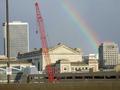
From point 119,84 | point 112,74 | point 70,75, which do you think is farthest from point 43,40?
point 119,84

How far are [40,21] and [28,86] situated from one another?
86082 millimetres

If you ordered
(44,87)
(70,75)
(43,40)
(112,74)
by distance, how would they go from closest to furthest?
1. (44,87)
2. (43,40)
3. (112,74)
4. (70,75)

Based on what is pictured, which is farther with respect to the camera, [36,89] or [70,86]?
[36,89]

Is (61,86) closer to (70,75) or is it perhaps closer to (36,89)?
(36,89)

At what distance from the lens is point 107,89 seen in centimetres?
2688

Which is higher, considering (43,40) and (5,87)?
(43,40)

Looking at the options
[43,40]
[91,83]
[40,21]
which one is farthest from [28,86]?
[43,40]

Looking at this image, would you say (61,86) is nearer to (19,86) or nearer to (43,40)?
(19,86)

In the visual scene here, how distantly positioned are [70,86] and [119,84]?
3887 millimetres

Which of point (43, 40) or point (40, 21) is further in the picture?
point (43, 40)

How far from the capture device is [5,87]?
34219 millimetres

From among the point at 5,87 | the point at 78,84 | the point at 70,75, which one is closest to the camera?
the point at 78,84

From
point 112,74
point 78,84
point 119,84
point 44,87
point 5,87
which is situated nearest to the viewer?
point 119,84

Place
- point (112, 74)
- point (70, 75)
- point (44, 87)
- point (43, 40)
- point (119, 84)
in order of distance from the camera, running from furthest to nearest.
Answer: point (70, 75)
point (112, 74)
point (43, 40)
point (44, 87)
point (119, 84)
